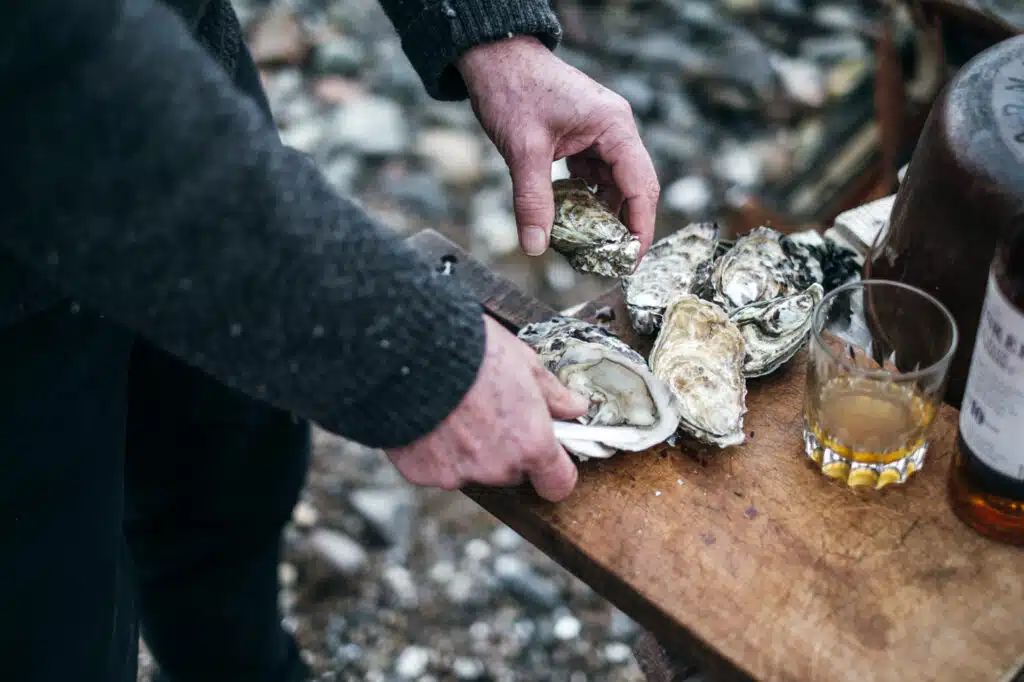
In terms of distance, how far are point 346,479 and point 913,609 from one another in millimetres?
1511

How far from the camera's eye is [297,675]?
184 centimetres

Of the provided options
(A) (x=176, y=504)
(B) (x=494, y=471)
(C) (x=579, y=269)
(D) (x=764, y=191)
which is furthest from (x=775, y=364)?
(D) (x=764, y=191)

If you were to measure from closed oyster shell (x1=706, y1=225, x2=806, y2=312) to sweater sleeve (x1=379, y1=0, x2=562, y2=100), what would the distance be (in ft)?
1.19

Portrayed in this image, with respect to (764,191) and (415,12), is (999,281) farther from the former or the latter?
(764,191)

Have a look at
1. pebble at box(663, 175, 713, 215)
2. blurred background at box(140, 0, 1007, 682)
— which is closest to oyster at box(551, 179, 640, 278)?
blurred background at box(140, 0, 1007, 682)

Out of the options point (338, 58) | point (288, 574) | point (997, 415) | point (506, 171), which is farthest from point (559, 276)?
point (997, 415)

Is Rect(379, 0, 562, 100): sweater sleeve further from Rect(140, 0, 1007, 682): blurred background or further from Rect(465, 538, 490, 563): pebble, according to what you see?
Rect(465, 538, 490, 563): pebble

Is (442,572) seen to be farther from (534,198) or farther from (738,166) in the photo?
(738,166)

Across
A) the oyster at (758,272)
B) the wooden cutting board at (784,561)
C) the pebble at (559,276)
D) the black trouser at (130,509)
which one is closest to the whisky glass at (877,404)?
the wooden cutting board at (784,561)

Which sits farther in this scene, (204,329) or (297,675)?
(297,675)

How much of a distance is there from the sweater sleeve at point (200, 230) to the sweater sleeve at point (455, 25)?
448 mm

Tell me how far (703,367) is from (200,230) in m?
0.55

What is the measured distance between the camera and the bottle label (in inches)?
31.5

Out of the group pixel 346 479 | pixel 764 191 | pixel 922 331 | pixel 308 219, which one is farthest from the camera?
pixel 764 191
